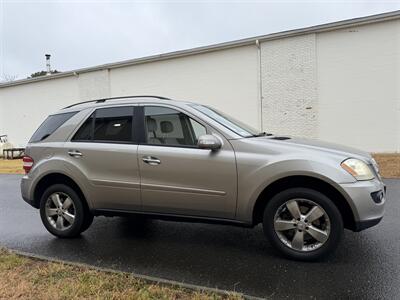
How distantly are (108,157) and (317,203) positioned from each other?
252cm

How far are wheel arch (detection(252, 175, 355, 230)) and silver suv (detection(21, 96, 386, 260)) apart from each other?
0.01m

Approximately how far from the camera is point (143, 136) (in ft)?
16.2

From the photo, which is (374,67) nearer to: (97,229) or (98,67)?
(97,229)

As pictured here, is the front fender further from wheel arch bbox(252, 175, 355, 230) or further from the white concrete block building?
the white concrete block building

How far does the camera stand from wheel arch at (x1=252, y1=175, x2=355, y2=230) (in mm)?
4141

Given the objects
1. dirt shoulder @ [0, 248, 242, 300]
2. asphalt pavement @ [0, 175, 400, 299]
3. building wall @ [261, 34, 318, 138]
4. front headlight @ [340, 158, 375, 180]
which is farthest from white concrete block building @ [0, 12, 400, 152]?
dirt shoulder @ [0, 248, 242, 300]

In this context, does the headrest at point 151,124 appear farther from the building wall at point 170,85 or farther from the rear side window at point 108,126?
the building wall at point 170,85

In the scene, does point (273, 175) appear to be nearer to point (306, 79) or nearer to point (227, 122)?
point (227, 122)

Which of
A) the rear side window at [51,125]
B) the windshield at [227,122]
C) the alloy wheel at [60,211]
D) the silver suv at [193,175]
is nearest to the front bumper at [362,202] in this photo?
the silver suv at [193,175]

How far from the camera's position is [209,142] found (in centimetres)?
439

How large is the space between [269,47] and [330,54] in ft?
8.11

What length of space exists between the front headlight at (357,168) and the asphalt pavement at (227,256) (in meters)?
0.91

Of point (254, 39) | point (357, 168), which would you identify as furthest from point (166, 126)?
point (254, 39)

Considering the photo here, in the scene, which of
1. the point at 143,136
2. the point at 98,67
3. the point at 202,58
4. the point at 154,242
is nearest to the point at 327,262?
the point at 154,242
